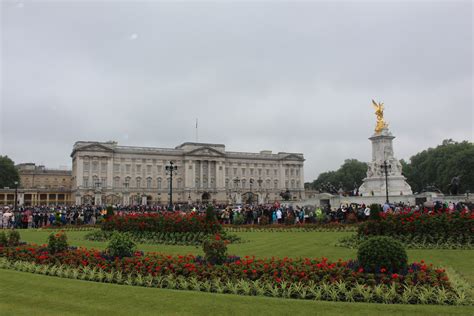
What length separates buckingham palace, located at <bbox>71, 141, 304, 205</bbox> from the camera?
3457 inches

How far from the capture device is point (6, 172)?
3413 inches

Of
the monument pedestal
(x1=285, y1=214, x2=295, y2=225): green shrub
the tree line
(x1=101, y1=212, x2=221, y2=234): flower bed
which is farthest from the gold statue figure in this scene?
(x1=101, y1=212, x2=221, y2=234): flower bed

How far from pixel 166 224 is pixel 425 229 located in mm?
10375

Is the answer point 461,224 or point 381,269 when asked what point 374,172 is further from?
point 381,269

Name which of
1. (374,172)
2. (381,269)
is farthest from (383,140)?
(381,269)

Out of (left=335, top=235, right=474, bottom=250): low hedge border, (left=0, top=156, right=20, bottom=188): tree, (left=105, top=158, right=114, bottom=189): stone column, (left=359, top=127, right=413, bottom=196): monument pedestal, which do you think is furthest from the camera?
(left=105, top=158, right=114, bottom=189): stone column

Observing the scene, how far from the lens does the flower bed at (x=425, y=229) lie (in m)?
14.7

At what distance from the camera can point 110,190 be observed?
89.1m

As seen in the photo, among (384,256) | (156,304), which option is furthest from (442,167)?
(156,304)

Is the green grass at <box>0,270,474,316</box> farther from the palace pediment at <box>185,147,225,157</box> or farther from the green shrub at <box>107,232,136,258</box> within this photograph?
the palace pediment at <box>185,147,225,157</box>

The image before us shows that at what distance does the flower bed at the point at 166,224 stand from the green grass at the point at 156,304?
9.47 m

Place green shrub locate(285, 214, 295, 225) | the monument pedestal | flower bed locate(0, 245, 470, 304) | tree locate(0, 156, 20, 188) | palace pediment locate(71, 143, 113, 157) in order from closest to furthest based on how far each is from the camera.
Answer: flower bed locate(0, 245, 470, 304)
green shrub locate(285, 214, 295, 225)
the monument pedestal
tree locate(0, 156, 20, 188)
palace pediment locate(71, 143, 113, 157)

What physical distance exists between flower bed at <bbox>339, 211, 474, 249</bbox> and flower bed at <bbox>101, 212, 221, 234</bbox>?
223 inches

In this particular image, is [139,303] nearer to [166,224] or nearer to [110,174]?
[166,224]
